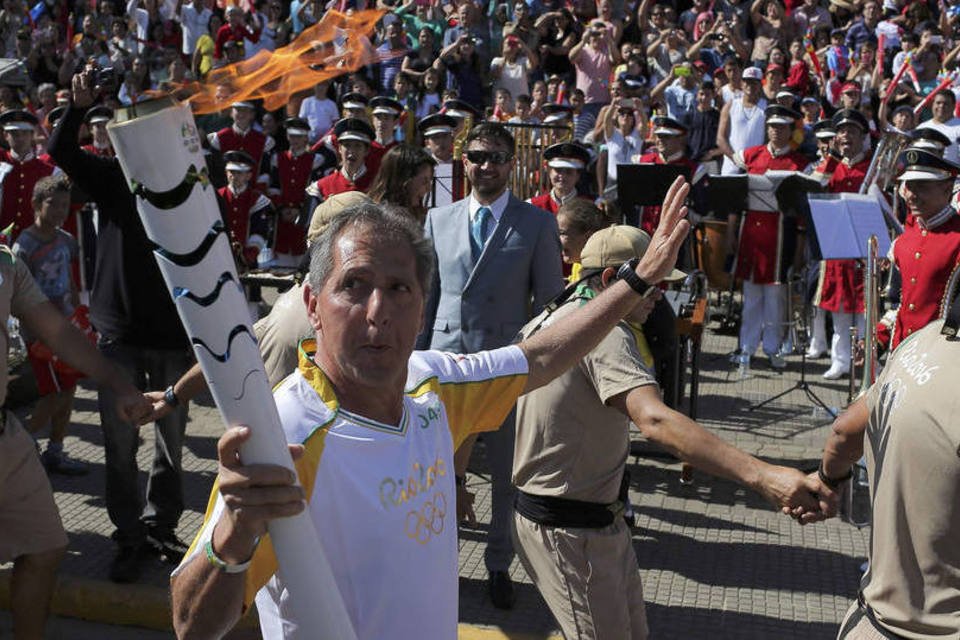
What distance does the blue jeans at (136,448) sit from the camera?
5.91m

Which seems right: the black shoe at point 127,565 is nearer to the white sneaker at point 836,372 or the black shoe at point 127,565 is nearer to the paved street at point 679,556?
the paved street at point 679,556

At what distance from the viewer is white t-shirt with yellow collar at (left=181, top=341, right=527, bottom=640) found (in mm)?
2447

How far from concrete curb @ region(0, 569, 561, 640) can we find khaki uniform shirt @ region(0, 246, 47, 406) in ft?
4.82

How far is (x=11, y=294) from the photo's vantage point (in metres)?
4.59

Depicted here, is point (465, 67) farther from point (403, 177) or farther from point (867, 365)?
point (867, 365)

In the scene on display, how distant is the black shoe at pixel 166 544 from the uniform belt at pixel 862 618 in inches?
145

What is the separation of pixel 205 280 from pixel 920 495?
1.98 m

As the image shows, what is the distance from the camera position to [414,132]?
13133 mm

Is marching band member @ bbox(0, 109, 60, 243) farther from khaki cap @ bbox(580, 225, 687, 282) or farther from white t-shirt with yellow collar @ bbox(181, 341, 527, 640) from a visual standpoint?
white t-shirt with yellow collar @ bbox(181, 341, 527, 640)

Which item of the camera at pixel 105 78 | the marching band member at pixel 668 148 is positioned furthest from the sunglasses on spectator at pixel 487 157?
the marching band member at pixel 668 148

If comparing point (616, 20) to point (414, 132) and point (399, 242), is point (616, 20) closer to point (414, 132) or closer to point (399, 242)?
point (414, 132)

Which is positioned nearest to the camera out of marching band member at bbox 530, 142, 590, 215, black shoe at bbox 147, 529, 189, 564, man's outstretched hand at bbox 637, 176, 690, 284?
man's outstretched hand at bbox 637, 176, 690, 284

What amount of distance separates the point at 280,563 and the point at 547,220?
165 inches

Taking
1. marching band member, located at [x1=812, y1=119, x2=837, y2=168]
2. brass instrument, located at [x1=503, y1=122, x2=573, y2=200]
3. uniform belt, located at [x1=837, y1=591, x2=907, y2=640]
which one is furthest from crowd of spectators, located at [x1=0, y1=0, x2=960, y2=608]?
uniform belt, located at [x1=837, y1=591, x2=907, y2=640]
